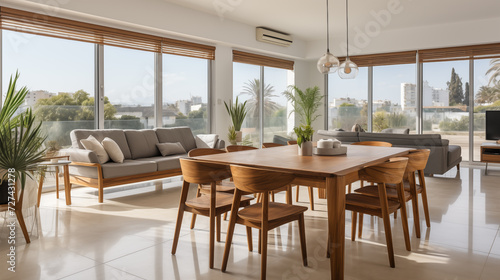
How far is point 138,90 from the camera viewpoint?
689 cm

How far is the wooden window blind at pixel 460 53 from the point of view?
27.5 ft

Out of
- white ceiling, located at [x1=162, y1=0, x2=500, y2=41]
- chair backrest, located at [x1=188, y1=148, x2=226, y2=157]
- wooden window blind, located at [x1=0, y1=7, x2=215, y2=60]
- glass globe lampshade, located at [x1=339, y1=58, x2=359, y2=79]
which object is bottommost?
chair backrest, located at [x1=188, y1=148, x2=226, y2=157]

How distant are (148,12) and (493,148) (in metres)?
6.56

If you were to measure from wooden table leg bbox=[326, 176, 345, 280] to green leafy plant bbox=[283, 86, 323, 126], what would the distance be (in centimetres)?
739

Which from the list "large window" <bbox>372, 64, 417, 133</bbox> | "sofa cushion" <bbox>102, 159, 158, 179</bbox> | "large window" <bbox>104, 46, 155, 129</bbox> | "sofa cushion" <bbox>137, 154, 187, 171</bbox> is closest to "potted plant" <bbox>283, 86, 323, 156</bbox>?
"large window" <bbox>372, 64, 417, 133</bbox>

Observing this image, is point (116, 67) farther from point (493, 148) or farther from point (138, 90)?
point (493, 148)

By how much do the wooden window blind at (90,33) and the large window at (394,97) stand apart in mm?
4589

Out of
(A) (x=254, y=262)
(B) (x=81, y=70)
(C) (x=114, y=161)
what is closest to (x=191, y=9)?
(B) (x=81, y=70)

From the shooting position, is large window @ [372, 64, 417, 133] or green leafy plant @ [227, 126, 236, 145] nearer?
green leafy plant @ [227, 126, 236, 145]

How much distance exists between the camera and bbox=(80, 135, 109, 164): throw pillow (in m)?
5.23

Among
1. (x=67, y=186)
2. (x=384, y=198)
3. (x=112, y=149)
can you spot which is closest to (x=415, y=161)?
(x=384, y=198)

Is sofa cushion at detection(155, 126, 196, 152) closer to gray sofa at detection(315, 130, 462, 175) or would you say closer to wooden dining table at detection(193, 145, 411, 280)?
gray sofa at detection(315, 130, 462, 175)

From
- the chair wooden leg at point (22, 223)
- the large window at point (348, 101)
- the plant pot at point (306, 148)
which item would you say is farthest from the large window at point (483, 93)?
the chair wooden leg at point (22, 223)

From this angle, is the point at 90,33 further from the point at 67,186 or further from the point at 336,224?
the point at 336,224
